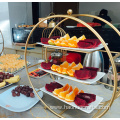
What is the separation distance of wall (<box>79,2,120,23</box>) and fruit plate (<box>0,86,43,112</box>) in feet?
12.6

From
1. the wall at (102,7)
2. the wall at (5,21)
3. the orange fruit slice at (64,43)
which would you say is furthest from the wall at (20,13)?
the orange fruit slice at (64,43)

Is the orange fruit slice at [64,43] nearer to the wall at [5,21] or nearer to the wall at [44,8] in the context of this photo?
the wall at [5,21]

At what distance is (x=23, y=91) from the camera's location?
0.88 metres

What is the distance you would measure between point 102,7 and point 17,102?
4.07m

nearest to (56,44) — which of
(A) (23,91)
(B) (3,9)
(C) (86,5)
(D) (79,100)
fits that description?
(D) (79,100)

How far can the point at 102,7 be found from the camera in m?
4.06

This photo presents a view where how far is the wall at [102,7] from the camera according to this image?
389 cm

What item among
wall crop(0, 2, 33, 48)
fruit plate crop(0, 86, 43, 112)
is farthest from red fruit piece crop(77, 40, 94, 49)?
wall crop(0, 2, 33, 48)

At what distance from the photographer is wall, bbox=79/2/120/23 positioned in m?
3.89

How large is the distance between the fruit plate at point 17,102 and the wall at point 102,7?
3.83m

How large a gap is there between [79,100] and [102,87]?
0.39m

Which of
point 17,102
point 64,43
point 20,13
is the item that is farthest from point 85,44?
point 20,13

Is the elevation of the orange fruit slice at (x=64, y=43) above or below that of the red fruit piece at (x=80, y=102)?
above

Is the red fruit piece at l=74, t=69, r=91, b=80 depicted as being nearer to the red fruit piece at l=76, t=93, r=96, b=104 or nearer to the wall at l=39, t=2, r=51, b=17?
the red fruit piece at l=76, t=93, r=96, b=104
